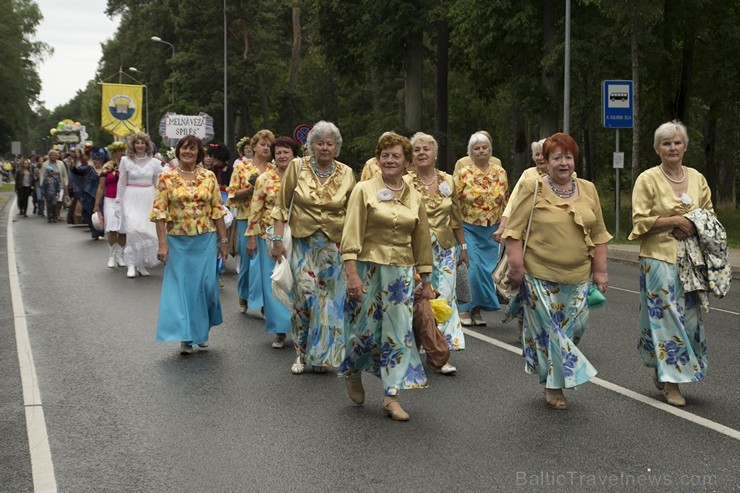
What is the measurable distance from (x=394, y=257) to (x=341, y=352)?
57.9 inches

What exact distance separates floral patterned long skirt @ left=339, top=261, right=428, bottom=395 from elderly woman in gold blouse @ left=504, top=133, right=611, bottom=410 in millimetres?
756

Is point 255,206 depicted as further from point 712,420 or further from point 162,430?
point 712,420

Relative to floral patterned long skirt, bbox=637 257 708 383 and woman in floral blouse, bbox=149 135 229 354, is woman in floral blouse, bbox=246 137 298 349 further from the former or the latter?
floral patterned long skirt, bbox=637 257 708 383

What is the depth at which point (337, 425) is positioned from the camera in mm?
6707

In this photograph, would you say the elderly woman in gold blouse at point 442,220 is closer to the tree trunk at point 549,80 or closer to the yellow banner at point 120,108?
the tree trunk at point 549,80

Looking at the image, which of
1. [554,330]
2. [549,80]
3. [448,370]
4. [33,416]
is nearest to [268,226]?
[448,370]

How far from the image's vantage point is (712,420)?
6.71m

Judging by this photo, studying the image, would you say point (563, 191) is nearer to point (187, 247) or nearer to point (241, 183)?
point (187, 247)

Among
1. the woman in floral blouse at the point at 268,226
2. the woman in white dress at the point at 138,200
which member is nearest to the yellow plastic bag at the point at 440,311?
the woman in floral blouse at the point at 268,226

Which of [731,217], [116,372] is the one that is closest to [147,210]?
[116,372]

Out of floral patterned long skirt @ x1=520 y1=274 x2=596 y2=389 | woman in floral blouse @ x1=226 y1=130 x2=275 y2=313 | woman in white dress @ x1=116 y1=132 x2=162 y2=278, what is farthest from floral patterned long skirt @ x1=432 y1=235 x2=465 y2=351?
woman in white dress @ x1=116 y1=132 x2=162 y2=278

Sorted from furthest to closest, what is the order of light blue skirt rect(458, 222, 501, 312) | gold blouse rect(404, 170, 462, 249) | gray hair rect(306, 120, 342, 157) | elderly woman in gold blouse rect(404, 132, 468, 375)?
light blue skirt rect(458, 222, 501, 312)
gold blouse rect(404, 170, 462, 249)
elderly woman in gold blouse rect(404, 132, 468, 375)
gray hair rect(306, 120, 342, 157)

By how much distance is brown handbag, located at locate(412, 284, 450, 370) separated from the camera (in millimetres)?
6957

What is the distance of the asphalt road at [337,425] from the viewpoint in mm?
5543
